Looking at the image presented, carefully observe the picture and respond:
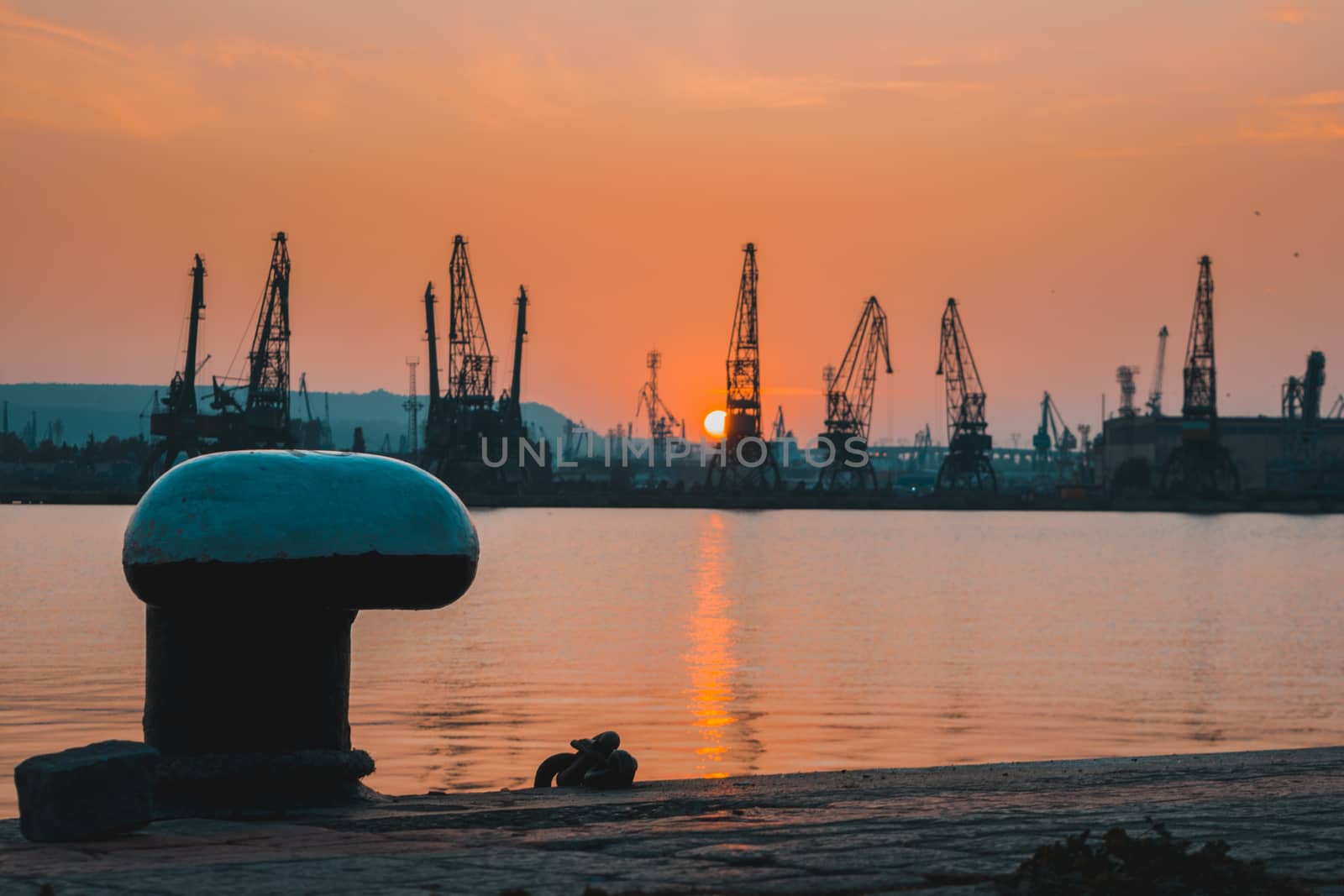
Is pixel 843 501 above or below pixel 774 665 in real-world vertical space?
above

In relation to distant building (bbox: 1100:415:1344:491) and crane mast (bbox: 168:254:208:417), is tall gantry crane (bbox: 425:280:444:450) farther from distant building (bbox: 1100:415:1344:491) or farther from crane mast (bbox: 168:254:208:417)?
distant building (bbox: 1100:415:1344:491)

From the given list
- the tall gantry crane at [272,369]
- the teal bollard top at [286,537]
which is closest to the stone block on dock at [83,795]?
the teal bollard top at [286,537]

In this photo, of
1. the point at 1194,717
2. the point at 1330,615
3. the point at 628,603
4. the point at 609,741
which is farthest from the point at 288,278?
the point at 609,741

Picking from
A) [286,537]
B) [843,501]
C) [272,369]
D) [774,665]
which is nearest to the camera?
[286,537]

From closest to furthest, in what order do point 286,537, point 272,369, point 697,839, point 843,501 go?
point 697,839
point 286,537
point 272,369
point 843,501

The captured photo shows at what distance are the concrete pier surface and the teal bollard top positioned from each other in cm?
72

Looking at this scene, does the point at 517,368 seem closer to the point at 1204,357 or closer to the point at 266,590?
the point at 1204,357

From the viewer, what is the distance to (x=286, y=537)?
550cm

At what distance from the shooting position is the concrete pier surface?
387 centimetres

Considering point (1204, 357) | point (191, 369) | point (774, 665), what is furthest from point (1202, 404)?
point (774, 665)

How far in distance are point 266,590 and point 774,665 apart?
2026cm

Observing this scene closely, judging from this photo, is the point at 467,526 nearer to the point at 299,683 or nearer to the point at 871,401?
the point at 299,683

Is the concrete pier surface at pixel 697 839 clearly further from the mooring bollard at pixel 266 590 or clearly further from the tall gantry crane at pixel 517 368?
the tall gantry crane at pixel 517 368

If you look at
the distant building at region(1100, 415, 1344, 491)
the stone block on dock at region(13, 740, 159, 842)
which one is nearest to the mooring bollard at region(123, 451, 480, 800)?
the stone block on dock at region(13, 740, 159, 842)
